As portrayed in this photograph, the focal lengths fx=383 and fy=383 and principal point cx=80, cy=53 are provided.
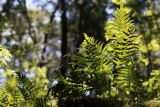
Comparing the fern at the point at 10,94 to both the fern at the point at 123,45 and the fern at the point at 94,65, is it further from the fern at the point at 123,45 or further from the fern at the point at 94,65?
the fern at the point at 123,45

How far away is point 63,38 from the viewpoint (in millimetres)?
18734

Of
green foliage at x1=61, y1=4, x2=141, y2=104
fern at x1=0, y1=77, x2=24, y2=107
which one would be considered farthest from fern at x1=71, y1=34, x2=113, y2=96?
fern at x1=0, y1=77, x2=24, y2=107

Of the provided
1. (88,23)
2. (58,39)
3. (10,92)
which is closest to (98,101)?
(10,92)

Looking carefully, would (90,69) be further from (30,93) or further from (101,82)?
(30,93)

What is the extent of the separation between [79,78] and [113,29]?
52 cm

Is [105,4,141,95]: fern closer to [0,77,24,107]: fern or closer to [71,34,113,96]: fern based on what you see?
[71,34,113,96]: fern

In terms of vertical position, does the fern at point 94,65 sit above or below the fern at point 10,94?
above

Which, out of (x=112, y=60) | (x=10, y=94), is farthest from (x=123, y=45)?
(x=10, y=94)

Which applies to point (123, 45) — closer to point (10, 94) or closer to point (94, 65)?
point (94, 65)

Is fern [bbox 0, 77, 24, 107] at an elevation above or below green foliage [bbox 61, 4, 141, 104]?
below

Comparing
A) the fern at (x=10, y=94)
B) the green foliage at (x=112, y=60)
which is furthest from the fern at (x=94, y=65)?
the fern at (x=10, y=94)

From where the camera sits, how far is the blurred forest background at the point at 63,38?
338cm

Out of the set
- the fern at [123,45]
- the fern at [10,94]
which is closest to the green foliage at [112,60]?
the fern at [123,45]

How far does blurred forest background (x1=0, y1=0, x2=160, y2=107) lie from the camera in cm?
338
